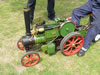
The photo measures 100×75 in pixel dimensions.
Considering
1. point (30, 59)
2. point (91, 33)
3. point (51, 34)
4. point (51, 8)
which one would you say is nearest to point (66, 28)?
point (51, 34)

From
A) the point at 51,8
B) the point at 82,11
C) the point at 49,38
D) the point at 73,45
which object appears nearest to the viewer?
the point at 49,38

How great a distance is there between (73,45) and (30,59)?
875 millimetres

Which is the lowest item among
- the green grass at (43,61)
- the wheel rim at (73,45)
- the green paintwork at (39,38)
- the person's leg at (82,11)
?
the green grass at (43,61)

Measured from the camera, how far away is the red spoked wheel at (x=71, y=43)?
2570 mm

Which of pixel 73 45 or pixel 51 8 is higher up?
pixel 51 8

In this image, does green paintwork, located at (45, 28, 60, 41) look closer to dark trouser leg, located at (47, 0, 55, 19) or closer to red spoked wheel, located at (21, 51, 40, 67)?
red spoked wheel, located at (21, 51, 40, 67)

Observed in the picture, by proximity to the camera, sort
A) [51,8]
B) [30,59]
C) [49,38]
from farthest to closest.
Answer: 1. [51,8]
2. [49,38]
3. [30,59]

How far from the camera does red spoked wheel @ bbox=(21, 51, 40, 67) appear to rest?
2463 mm

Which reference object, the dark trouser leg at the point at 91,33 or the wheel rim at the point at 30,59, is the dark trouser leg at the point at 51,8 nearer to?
the dark trouser leg at the point at 91,33

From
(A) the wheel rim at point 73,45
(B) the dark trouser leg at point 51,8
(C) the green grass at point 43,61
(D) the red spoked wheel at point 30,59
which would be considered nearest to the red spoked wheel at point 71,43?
(A) the wheel rim at point 73,45

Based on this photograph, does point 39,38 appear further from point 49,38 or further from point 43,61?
point 43,61

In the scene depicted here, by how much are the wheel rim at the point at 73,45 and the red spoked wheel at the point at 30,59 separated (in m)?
0.56

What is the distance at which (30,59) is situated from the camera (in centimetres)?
251

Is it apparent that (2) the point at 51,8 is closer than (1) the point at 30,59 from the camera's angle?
No
